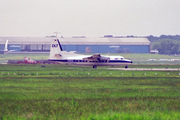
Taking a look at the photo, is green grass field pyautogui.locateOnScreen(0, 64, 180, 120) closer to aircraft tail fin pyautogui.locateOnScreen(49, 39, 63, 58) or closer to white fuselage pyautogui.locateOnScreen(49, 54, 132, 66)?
white fuselage pyautogui.locateOnScreen(49, 54, 132, 66)

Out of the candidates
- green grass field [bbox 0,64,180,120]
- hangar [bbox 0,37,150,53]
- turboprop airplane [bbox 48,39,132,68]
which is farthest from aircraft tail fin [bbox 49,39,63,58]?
hangar [bbox 0,37,150,53]

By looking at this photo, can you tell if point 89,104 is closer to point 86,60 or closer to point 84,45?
point 86,60

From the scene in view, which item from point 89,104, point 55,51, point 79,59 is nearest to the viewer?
point 89,104

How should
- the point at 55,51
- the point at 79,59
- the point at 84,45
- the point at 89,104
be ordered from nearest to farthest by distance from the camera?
the point at 89,104
the point at 79,59
the point at 55,51
the point at 84,45

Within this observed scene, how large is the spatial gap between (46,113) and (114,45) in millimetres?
161853

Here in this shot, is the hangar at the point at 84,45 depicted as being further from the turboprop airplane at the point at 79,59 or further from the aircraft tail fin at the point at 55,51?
the turboprop airplane at the point at 79,59

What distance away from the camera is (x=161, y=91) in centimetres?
3544

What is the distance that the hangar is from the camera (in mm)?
175625

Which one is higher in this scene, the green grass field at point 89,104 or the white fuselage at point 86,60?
the white fuselage at point 86,60

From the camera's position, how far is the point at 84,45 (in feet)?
601

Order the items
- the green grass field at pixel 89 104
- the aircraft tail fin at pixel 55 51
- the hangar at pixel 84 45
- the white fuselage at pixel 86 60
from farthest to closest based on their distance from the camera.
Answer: the hangar at pixel 84 45 < the aircraft tail fin at pixel 55 51 < the white fuselage at pixel 86 60 < the green grass field at pixel 89 104

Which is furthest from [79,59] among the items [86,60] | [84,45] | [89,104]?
[84,45]

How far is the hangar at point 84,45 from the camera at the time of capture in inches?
6914

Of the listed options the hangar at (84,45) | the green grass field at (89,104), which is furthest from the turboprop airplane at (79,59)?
the hangar at (84,45)
